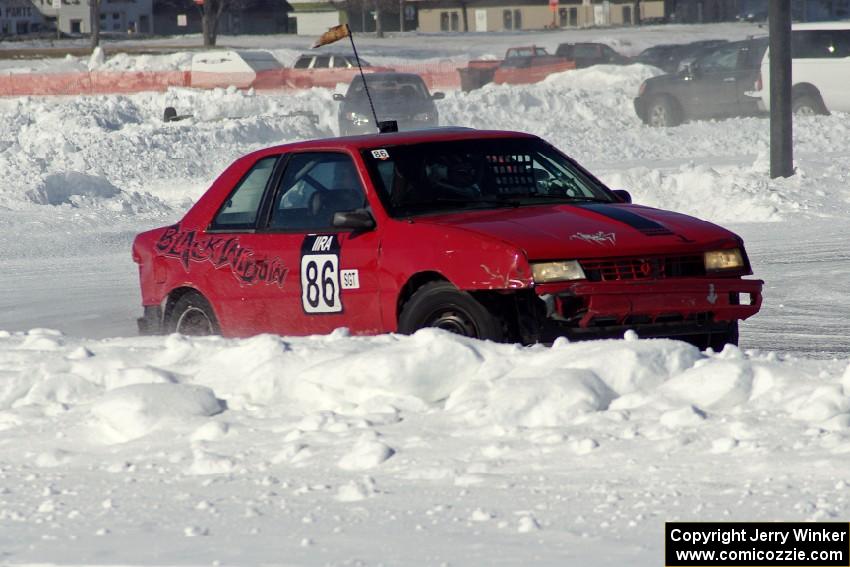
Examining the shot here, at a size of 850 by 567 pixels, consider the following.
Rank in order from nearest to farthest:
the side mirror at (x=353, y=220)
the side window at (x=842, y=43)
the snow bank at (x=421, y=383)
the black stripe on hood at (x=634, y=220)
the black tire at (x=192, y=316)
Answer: the snow bank at (x=421, y=383) < the black stripe on hood at (x=634, y=220) < the side mirror at (x=353, y=220) < the black tire at (x=192, y=316) < the side window at (x=842, y=43)

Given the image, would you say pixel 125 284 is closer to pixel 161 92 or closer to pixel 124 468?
pixel 124 468

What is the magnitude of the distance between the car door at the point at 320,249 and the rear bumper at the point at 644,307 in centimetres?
103

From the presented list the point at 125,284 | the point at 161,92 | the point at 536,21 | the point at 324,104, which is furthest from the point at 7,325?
the point at 536,21

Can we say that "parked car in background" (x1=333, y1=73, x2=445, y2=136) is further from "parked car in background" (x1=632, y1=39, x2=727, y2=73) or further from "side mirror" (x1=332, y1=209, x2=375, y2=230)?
"side mirror" (x1=332, y1=209, x2=375, y2=230)

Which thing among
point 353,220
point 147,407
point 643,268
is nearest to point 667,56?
point 353,220

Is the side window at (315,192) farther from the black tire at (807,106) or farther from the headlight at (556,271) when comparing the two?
the black tire at (807,106)

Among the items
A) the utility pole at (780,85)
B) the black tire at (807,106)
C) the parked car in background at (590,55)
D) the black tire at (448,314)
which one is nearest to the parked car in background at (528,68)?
the parked car in background at (590,55)

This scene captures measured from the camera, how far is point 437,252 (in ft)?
23.7

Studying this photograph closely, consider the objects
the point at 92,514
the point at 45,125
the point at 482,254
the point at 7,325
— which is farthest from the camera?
the point at 45,125

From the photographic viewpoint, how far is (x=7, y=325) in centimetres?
1123

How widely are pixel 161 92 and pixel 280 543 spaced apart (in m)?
38.3

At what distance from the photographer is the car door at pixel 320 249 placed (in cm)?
761

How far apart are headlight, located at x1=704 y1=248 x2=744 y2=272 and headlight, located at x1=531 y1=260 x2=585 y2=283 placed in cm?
78

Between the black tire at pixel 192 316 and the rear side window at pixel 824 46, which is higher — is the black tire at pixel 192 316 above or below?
below
